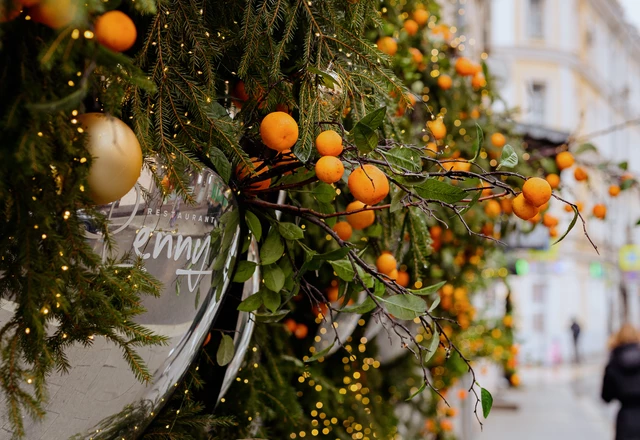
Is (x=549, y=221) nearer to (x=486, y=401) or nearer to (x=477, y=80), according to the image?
(x=477, y=80)

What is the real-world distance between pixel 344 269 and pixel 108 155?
47 centimetres

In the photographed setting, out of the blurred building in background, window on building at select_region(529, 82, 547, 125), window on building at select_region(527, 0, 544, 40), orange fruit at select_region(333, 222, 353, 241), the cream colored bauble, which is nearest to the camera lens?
the cream colored bauble

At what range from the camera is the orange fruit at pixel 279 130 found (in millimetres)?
982

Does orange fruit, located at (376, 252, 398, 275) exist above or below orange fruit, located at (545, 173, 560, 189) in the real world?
below

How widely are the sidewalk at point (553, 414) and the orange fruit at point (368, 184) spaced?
26.0ft

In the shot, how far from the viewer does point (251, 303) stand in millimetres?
1154

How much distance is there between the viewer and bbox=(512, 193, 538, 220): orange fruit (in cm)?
100

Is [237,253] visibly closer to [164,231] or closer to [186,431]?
[164,231]

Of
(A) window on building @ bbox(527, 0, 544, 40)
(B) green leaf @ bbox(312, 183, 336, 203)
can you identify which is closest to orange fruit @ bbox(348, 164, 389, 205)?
(B) green leaf @ bbox(312, 183, 336, 203)

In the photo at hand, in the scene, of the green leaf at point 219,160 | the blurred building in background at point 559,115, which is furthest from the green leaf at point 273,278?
the blurred building in background at point 559,115

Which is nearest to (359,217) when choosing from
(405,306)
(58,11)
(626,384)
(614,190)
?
(405,306)

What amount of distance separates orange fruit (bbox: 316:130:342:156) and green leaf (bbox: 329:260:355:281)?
0.74 ft

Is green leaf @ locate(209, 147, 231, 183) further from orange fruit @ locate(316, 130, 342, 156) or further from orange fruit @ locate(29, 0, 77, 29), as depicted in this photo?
orange fruit @ locate(29, 0, 77, 29)

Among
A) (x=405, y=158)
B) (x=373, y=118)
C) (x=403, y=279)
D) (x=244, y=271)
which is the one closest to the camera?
(x=373, y=118)
